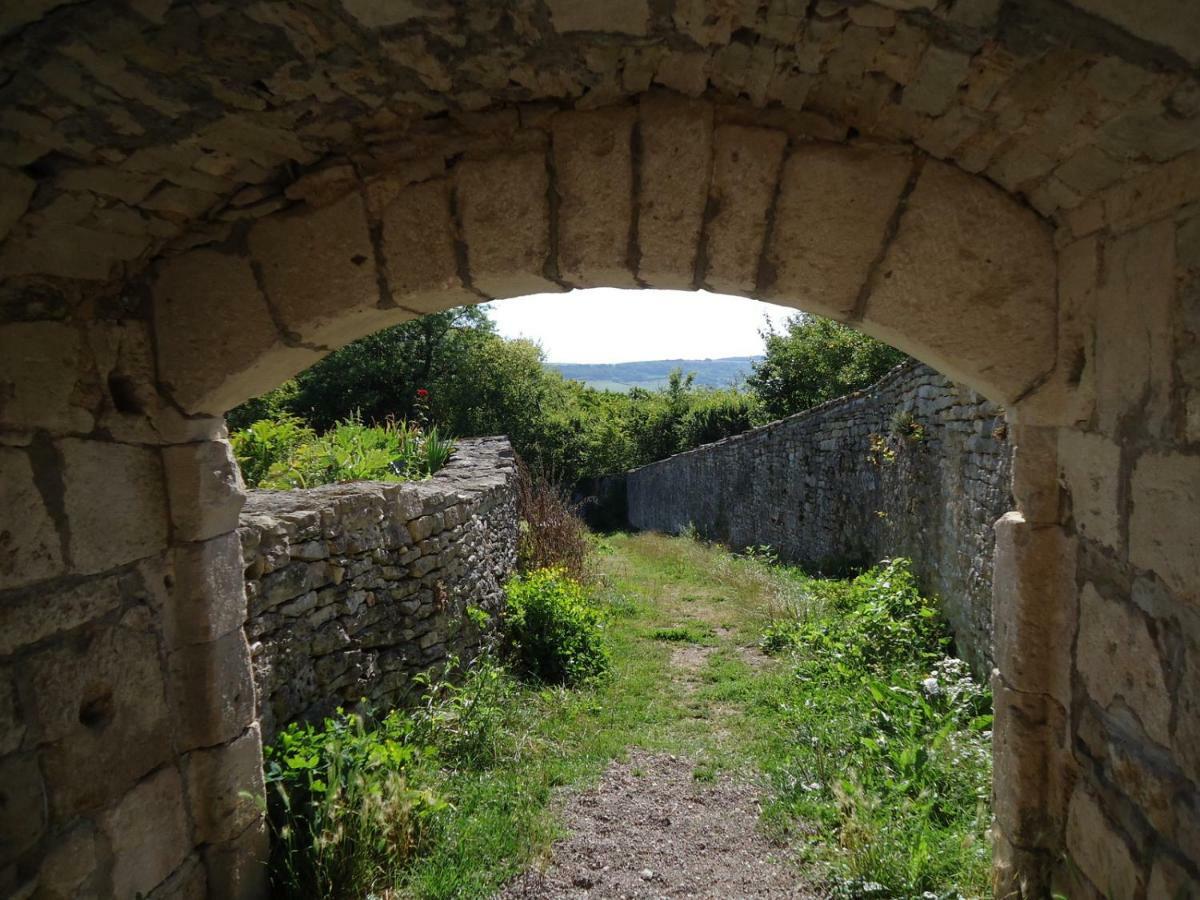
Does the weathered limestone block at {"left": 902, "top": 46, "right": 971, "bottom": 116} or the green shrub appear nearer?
the weathered limestone block at {"left": 902, "top": 46, "right": 971, "bottom": 116}

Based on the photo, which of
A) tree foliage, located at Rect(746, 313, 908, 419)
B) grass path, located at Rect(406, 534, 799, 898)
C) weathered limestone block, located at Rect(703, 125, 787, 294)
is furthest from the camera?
tree foliage, located at Rect(746, 313, 908, 419)

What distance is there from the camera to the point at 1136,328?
1.73 meters

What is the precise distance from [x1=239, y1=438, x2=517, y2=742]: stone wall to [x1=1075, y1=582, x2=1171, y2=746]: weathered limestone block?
122 inches

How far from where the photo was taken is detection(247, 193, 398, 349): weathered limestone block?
83.4 inches

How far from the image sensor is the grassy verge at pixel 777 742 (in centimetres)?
297

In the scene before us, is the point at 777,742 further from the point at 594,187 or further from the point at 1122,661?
the point at 594,187

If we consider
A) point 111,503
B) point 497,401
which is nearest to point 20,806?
point 111,503

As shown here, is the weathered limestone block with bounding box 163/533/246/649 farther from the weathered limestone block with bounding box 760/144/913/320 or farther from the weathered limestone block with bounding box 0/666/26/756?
the weathered limestone block with bounding box 760/144/913/320

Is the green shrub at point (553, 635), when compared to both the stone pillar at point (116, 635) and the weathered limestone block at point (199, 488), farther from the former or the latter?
the weathered limestone block at point (199, 488)

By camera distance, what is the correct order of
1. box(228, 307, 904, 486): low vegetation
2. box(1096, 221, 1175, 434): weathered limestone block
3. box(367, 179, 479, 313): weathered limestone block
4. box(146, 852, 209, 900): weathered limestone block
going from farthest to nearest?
1. box(228, 307, 904, 486): low vegetation
2. box(146, 852, 209, 900): weathered limestone block
3. box(367, 179, 479, 313): weathered limestone block
4. box(1096, 221, 1175, 434): weathered limestone block

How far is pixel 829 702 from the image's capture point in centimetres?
446

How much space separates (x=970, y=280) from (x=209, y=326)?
2.18 metres

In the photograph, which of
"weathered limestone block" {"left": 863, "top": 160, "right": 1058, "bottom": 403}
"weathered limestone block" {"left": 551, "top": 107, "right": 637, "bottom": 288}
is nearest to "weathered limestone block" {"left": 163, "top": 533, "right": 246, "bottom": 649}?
"weathered limestone block" {"left": 551, "top": 107, "right": 637, "bottom": 288}

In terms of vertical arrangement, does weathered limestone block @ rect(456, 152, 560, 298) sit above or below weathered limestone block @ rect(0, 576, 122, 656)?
above
